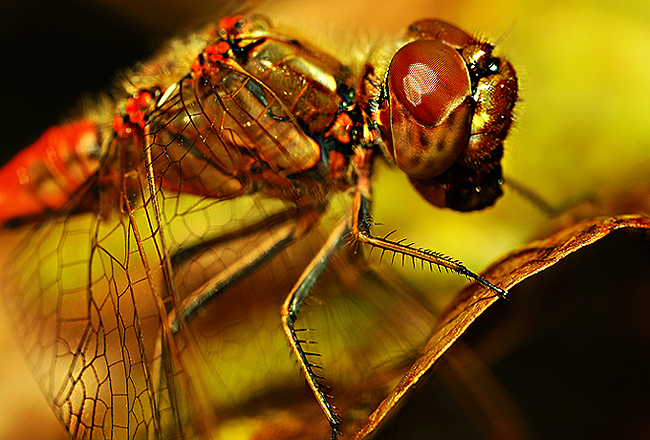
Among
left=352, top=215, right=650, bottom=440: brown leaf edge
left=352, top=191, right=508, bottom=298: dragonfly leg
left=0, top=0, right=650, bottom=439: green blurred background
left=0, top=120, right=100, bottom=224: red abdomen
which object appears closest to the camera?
left=352, top=215, right=650, bottom=440: brown leaf edge

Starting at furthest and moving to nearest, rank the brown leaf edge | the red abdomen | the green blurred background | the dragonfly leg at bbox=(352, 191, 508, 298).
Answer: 1. the red abdomen
2. the green blurred background
3. the dragonfly leg at bbox=(352, 191, 508, 298)
4. the brown leaf edge

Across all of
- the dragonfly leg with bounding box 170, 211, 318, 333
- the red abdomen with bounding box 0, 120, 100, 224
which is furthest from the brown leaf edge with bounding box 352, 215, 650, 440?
the red abdomen with bounding box 0, 120, 100, 224

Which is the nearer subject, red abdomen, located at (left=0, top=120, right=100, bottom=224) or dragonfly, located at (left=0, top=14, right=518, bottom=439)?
dragonfly, located at (left=0, top=14, right=518, bottom=439)

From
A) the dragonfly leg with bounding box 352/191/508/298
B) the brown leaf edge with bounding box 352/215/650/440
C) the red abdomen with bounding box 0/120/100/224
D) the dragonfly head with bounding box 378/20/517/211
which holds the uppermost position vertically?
the red abdomen with bounding box 0/120/100/224

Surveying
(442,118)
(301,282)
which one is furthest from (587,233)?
(301,282)

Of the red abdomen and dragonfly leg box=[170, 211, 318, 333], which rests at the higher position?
the red abdomen

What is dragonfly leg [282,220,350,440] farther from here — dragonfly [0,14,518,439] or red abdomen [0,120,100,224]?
red abdomen [0,120,100,224]

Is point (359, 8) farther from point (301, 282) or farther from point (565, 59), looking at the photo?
point (301, 282)
